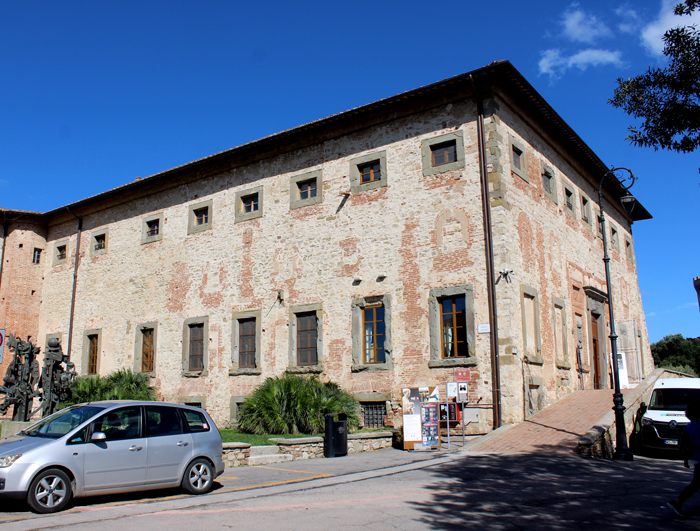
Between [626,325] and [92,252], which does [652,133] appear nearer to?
[626,325]

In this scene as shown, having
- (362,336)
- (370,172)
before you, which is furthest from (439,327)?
(370,172)

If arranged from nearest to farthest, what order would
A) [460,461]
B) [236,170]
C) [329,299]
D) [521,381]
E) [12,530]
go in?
[12,530] → [460,461] → [521,381] → [329,299] → [236,170]

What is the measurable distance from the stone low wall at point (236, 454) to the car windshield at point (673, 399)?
9.80m

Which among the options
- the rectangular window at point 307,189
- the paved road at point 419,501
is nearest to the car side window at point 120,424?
the paved road at point 419,501

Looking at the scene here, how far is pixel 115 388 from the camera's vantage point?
20922mm

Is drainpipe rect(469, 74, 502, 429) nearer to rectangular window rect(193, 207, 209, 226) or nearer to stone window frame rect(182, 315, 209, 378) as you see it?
stone window frame rect(182, 315, 209, 378)

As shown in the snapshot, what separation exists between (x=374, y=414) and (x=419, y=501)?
916 centimetres

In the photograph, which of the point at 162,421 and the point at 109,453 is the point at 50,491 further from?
the point at 162,421

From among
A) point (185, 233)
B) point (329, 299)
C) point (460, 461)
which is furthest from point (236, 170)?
point (460, 461)

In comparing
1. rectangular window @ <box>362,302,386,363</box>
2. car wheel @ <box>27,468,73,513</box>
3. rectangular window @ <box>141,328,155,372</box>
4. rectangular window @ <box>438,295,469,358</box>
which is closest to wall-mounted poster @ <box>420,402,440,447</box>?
rectangular window @ <box>438,295,469,358</box>

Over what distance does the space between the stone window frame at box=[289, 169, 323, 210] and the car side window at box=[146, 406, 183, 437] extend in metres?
11.1

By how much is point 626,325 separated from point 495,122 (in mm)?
11784

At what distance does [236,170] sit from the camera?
851 inches

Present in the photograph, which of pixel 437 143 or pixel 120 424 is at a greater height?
pixel 437 143
